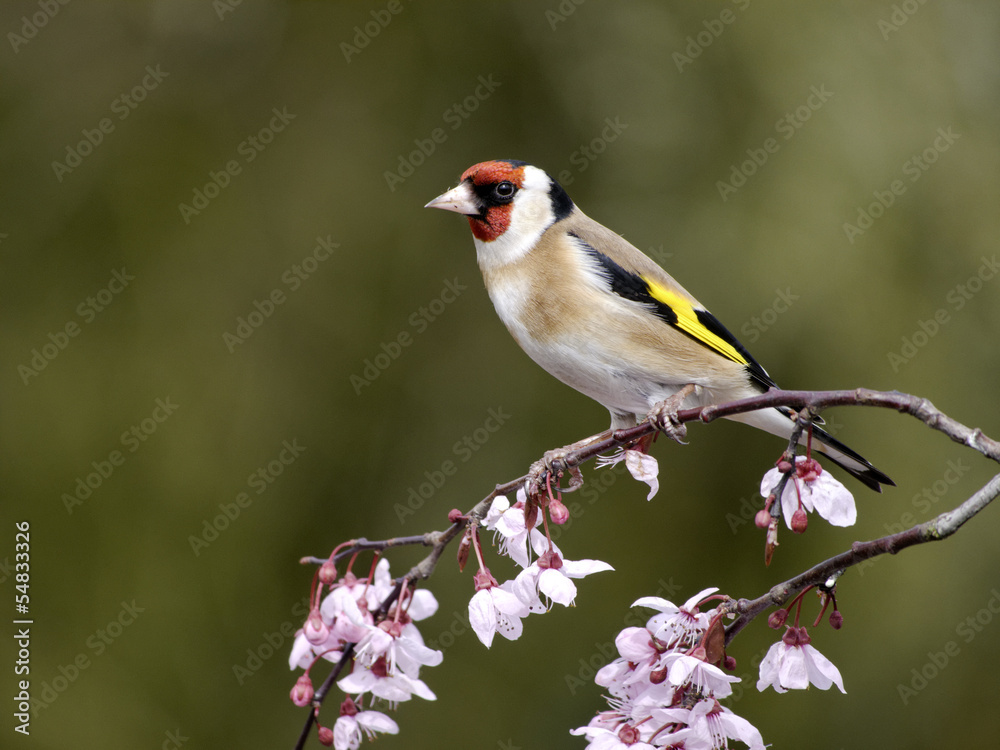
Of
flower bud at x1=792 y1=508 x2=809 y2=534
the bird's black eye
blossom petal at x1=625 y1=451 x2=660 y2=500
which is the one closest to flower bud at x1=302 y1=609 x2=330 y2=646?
blossom petal at x1=625 y1=451 x2=660 y2=500

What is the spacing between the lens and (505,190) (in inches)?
87.0

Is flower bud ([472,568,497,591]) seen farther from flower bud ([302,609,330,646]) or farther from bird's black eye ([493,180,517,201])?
bird's black eye ([493,180,517,201])

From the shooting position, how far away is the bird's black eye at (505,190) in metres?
2.20

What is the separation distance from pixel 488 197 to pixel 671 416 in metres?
0.91

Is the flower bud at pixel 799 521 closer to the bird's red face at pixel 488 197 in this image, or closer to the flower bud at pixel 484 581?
the flower bud at pixel 484 581

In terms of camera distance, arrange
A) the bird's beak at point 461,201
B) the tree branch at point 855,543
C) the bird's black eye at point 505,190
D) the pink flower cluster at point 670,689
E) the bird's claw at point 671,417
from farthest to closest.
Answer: the bird's black eye at point 505,190
the bird's beak at point 461,201
the bird's claw at point 671,417
the pink flower cluster at point 670,689
the tree branch at point 855,543

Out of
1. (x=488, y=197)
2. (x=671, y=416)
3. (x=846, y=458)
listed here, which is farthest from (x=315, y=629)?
(x=488, y=197)

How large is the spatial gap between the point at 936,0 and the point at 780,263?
1.21 meters

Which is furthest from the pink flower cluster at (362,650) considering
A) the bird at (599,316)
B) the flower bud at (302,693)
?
the bird at (599,316)

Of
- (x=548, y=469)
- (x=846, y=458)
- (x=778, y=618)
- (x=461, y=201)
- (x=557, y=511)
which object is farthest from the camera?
(x=461, y=201)

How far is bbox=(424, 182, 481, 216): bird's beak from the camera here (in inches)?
82.4

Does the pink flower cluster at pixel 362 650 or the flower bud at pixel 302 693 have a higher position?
the pink flower cluster at pixel 362 650

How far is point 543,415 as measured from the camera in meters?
3.58

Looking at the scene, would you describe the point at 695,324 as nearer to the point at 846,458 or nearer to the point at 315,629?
the point at 846,458
